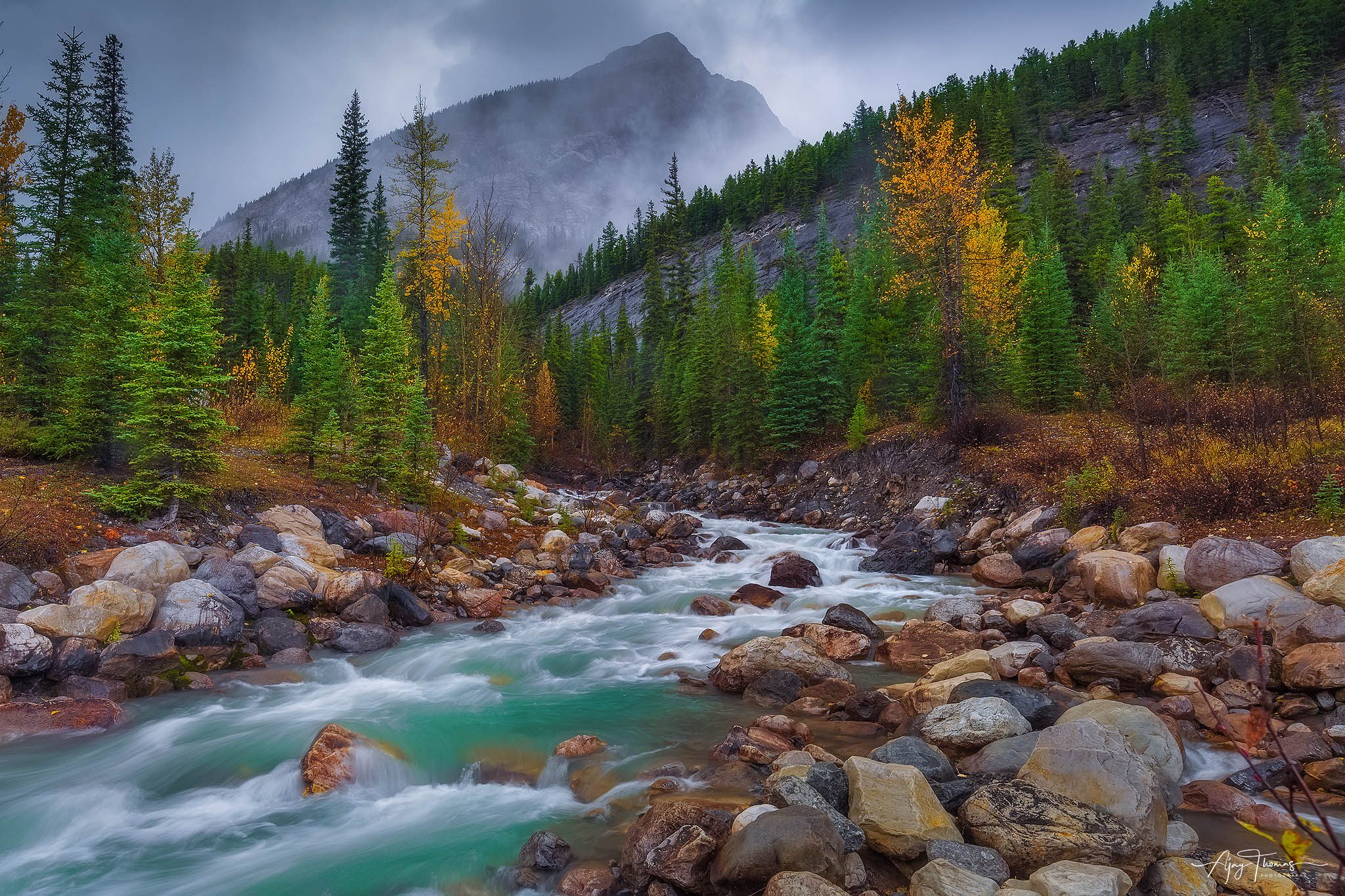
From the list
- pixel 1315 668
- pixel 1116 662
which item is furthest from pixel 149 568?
pixel 1315 668

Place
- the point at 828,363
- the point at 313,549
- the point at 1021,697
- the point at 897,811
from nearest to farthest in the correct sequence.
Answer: the point at 897,811 → the point at 1021,697 → the point at 313,549 → the point at 828,363

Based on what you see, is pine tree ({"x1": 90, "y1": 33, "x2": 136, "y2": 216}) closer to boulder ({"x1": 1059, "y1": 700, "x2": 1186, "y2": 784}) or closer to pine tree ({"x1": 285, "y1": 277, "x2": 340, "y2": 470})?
pine tree ({"x1": 285, "y1": 277, "x2": 340, "y2": 470})

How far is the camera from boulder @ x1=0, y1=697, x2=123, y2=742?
24.5ft

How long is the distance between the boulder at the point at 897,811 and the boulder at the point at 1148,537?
899 cm

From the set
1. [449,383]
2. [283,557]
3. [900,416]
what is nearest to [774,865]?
[283,557]

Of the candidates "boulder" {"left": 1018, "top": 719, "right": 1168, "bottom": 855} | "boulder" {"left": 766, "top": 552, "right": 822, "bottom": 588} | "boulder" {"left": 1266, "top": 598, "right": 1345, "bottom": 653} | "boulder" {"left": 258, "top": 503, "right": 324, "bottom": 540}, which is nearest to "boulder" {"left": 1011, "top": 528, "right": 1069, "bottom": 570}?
"boulder" {"left": 766, "top": 552, "right": 822, "bottom": 588}

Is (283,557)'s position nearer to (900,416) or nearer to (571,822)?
(571,822)

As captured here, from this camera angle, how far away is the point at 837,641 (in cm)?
1059

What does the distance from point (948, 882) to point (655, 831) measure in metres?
2.18

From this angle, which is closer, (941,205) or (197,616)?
(197,616)

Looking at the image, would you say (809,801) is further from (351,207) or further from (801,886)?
(351,207)

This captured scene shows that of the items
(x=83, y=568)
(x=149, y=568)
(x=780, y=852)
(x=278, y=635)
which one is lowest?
(x=780, y=852)

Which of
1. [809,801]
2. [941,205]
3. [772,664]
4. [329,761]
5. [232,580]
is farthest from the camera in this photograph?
[941,205]

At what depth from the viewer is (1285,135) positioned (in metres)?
57.5
